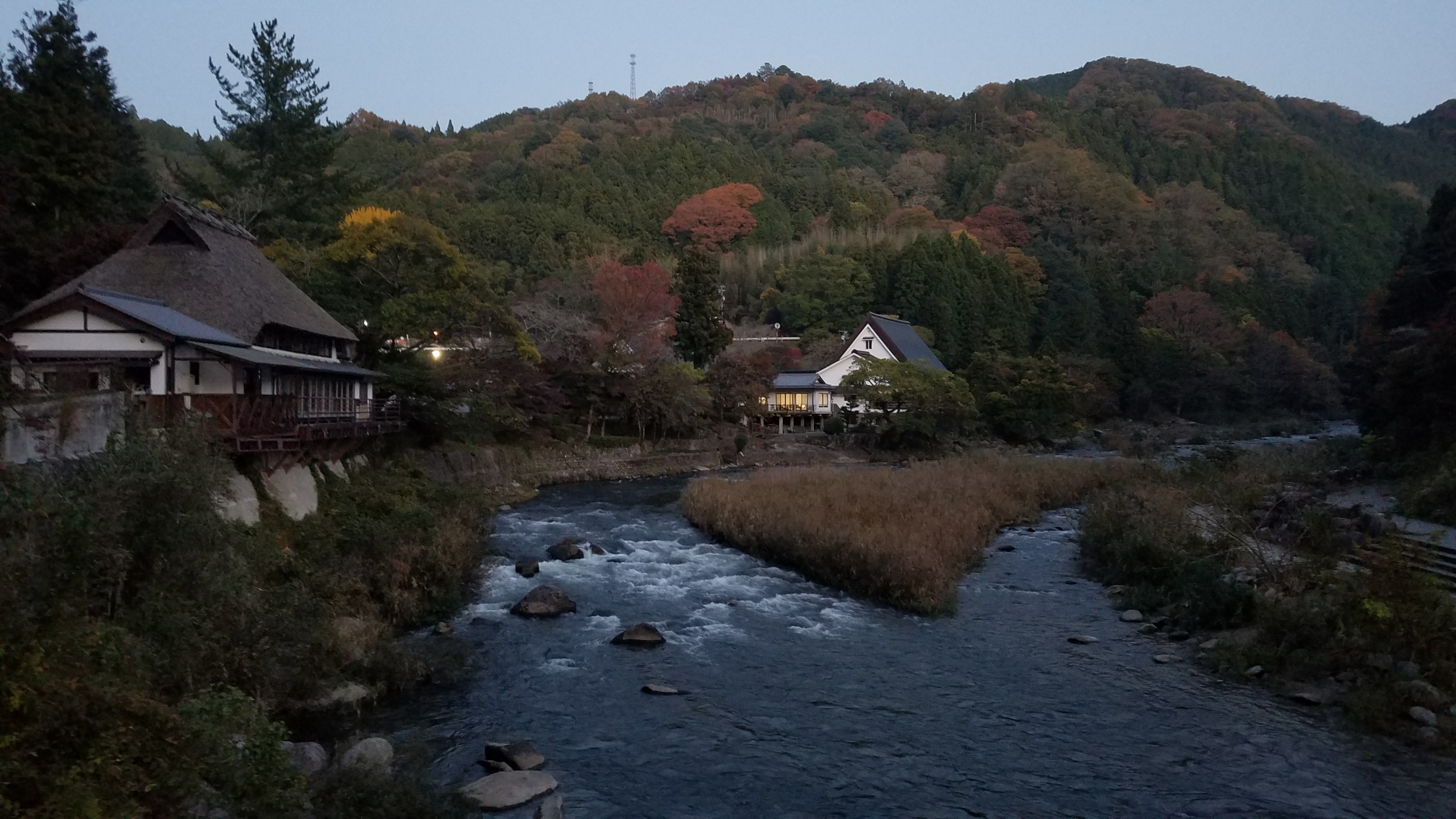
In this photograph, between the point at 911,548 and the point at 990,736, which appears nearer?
the point at 990,736

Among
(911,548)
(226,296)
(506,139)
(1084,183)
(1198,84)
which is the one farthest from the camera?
(1198,84)

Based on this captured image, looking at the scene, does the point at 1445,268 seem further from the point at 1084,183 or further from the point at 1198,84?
the point at 1198,84

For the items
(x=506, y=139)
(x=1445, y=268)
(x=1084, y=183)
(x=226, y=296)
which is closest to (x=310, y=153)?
(x=226, y=296)

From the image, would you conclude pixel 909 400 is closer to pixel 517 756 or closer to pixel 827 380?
pixel 827 380

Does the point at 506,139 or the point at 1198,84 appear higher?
the point at 1198,84

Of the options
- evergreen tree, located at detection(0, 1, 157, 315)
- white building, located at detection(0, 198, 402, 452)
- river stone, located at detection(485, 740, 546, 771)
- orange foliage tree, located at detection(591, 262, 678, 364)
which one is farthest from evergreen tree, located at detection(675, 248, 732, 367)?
river stone, located at detection(485, 740, 546, 771)

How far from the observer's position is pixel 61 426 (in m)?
10.2

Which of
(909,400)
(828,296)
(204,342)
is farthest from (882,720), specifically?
(828,296)

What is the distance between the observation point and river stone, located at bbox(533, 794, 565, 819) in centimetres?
728

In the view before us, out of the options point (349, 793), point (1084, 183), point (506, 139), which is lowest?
point (349, 793)

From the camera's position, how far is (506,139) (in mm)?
85688

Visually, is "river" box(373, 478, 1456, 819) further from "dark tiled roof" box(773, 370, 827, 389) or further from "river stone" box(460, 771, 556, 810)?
"dark tiled roof" box(773, 370, 827, 389)

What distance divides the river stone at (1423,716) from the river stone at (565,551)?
523 inches

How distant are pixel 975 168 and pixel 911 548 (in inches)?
3300
